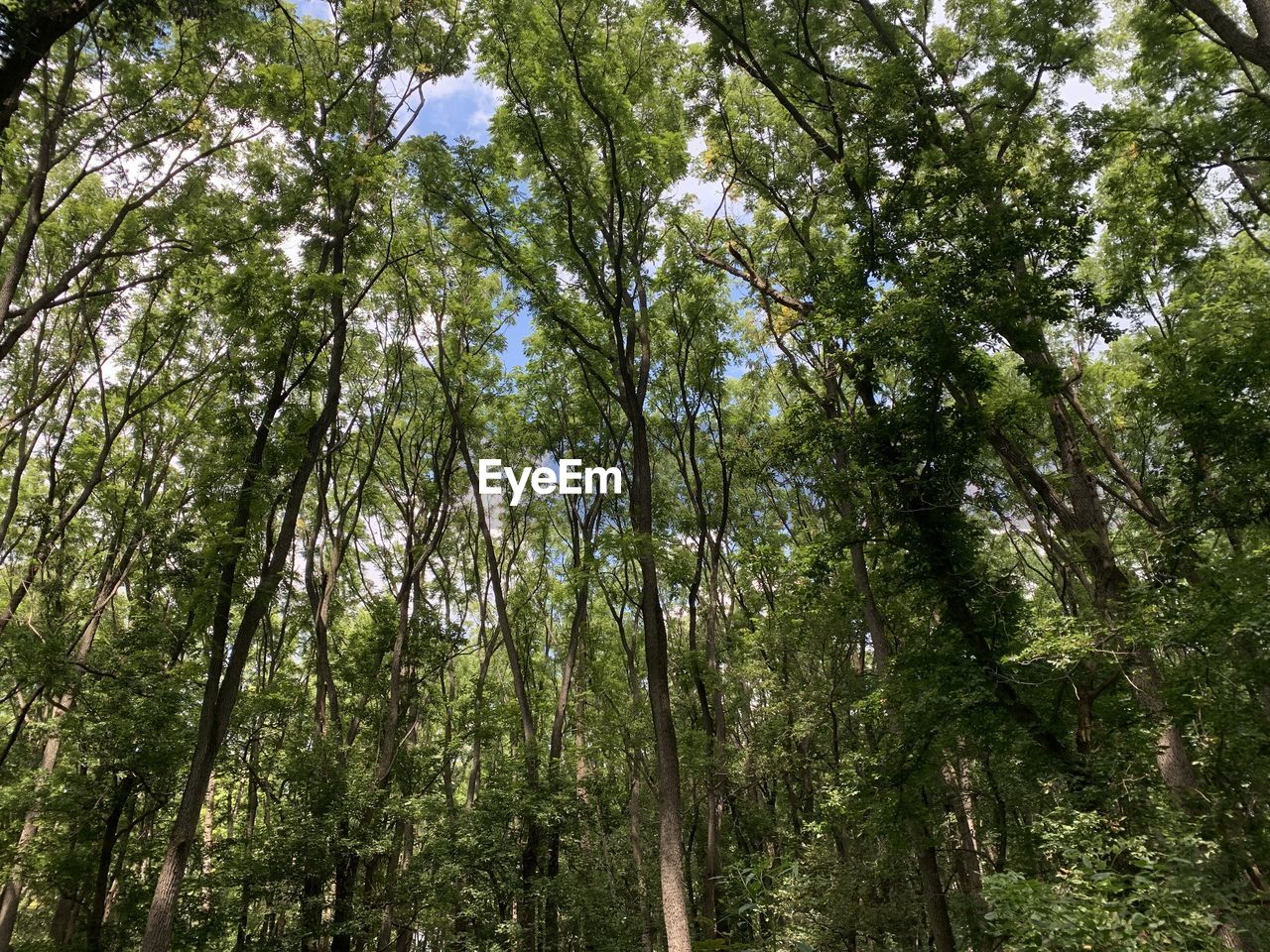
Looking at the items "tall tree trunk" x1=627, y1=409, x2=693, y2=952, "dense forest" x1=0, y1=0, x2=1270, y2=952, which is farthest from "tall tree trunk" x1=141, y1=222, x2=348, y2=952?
"tall tree trunk" x1=627, y1=409, x2=693, y2=952

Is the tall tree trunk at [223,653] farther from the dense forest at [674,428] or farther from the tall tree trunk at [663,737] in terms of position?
the tall tree trunk at [663,737]

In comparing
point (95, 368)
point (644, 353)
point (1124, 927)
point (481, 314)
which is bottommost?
point (1124, 927)

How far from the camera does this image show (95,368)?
11.8 metres

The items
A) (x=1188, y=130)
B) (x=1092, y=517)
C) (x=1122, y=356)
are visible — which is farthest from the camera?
(x=1122, y=356)

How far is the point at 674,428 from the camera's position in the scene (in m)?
15.2

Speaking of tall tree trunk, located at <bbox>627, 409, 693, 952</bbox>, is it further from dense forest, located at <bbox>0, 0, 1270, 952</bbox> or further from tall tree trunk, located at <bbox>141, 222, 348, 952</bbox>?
tall tree trunk, located at <bbox>141, 222, 348, 952</bbox>

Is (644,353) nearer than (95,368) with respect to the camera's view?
Yes

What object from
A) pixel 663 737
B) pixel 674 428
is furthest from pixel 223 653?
pixel 674 428

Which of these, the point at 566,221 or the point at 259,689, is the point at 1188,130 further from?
the point at 259,689

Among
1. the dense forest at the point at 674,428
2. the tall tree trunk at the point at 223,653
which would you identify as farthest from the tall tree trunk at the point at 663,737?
the tall tree trunk at the point at 223,653

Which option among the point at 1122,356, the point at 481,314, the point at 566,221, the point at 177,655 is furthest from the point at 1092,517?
the point at 177,655

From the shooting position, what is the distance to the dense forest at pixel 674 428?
21.9ft

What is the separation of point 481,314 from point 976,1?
994cm

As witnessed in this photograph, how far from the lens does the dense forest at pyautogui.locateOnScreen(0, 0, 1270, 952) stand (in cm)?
667
